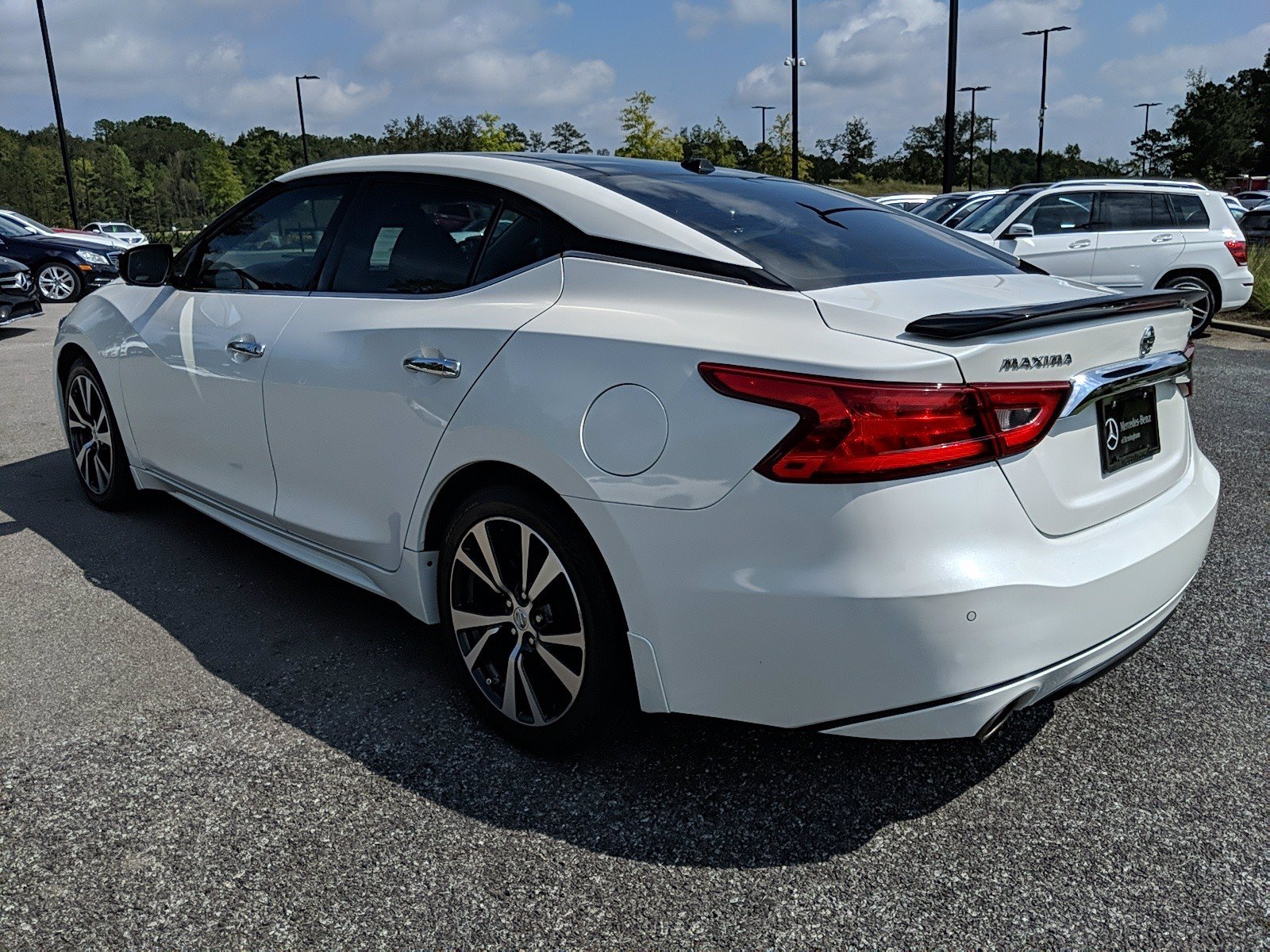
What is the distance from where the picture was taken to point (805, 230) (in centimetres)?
293

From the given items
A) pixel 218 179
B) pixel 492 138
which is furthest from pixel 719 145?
pixel 218 179

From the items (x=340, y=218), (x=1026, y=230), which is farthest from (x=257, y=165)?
(x=340, y=218)

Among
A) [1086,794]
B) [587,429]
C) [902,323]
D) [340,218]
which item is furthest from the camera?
[340,218]

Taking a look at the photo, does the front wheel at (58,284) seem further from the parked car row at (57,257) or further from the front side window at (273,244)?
the front side window at (273,244)

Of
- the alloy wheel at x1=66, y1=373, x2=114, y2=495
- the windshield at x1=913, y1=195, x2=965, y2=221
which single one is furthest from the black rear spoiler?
the windshield at x1=913, y1=195, x2=965, y2=221

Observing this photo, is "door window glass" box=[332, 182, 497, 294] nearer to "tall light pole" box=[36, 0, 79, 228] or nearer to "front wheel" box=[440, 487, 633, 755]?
"front wheel" box=[440, 487, 633, 755]

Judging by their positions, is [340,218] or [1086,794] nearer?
[1086,794]

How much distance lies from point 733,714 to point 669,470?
571mm

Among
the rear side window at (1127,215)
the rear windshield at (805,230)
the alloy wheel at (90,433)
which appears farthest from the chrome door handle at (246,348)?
the rear side window at (1127,215)

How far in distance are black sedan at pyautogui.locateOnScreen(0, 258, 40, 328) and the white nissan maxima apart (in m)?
10.7

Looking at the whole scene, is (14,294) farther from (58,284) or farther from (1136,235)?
(1136,235)

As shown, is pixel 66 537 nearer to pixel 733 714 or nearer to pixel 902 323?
pixel 733 714

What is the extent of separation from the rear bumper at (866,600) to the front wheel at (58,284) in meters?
17.6

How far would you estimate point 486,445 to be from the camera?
8.77ft
